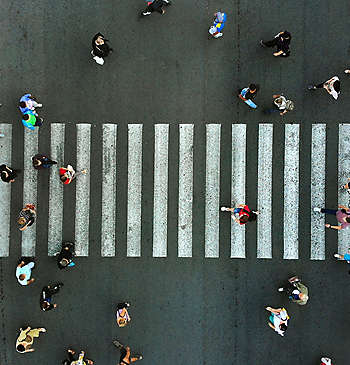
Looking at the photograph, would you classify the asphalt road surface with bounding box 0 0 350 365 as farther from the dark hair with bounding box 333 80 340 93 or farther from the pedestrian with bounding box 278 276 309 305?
the dark hair with bounding box 333 80 340 93

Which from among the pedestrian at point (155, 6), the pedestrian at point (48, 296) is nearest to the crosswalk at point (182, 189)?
the pedestrian at point (48, 296)

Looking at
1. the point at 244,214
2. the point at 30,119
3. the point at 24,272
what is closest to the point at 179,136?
the point at 244,214

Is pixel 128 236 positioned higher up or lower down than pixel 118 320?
higher up

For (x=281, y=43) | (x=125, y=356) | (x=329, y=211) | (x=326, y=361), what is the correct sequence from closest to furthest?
1. (x=281, y=43)
2. (x=125, y=356)
3. (x=329, y=211)
4. (x=326, y=361)

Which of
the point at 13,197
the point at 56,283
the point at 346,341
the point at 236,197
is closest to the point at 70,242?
the point at 56,283

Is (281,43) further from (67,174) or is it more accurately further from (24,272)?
(24,272)

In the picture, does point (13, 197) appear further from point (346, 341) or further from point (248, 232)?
point (346, 341)
